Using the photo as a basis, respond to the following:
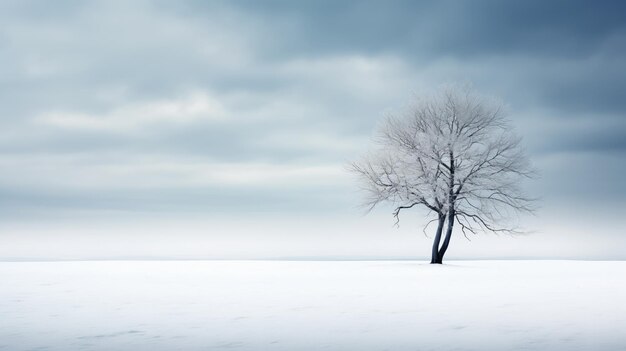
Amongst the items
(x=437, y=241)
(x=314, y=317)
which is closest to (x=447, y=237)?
(x=437, y=241)

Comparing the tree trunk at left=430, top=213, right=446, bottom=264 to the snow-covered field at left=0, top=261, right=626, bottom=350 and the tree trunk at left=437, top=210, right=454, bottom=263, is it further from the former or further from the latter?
the snow-covered field at left=0, top=261, right=626, bottom=350

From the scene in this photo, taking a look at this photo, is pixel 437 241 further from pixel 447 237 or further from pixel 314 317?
pixel 314 317

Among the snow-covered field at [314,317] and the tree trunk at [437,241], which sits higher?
the tree trunk at [437,241]

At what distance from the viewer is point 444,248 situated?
3656cm

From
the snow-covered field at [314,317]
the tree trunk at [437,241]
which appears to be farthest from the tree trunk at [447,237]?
the snow-covered field at [314,317]

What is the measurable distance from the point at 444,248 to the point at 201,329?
92.5 feet

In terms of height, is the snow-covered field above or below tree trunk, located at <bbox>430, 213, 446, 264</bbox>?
below

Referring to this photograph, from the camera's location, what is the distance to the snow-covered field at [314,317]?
28.9ft

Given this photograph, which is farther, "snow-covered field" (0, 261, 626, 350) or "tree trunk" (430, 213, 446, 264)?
"tree trunk" (430, 213, 446, 264)

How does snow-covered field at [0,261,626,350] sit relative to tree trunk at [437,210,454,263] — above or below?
below

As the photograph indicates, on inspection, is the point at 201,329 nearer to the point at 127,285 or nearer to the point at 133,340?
the point at 133,340

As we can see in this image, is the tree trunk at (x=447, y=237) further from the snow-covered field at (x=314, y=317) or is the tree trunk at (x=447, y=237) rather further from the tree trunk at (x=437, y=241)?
the snow-covered field at (x=314, y=317)

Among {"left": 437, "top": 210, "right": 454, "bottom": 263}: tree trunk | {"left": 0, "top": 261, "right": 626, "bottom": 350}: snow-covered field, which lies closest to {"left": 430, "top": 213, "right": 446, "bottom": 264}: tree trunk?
{"left": 437, "top": 210, "right": 454, "bottom": 263}: tree trunk

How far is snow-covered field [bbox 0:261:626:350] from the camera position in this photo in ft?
28.9
